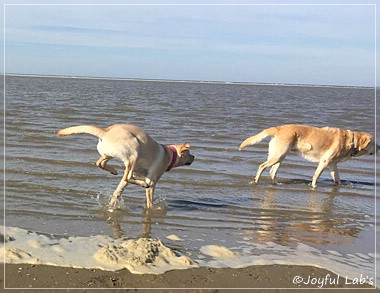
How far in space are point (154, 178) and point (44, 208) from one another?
1.51 m

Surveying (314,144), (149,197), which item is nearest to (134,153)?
(149,197)

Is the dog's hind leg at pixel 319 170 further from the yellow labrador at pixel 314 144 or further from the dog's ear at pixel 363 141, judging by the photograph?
the dog's ear at pixel 363 141

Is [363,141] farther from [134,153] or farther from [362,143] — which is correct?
[134,153]

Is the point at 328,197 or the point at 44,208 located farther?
the point at 328,197

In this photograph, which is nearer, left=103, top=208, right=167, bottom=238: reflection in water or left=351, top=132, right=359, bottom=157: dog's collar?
left=103, top=208, right=167, bottom=238: reflection in water

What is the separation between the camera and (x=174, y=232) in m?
6.22

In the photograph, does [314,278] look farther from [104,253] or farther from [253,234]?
[104,253]

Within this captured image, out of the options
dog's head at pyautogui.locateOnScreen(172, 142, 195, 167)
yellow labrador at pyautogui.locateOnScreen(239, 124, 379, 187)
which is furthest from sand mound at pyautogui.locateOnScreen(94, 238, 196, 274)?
yellow labrador at pyautogui.locateOnScreen(239, 124, 379, 187)

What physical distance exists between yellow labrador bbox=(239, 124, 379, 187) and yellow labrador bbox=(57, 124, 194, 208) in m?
2.98

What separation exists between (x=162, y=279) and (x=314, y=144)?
664cm

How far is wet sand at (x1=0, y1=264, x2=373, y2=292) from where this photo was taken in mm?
4324

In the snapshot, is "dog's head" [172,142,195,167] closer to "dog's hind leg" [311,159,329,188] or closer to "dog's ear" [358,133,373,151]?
"dog's hind leg" [311,159,329,188]

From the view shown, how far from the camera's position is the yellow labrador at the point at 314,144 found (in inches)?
403

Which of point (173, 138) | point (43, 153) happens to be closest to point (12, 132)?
point (43, 153)
